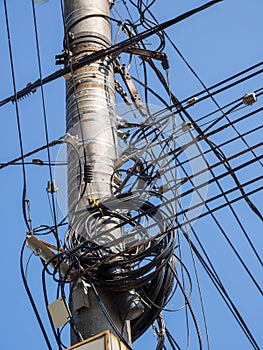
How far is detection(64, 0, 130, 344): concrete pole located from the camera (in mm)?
5070

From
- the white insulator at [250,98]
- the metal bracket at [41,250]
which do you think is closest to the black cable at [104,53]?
the white insulator at [250,98]

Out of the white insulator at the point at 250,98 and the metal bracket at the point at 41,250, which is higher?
the white insulator at the point at 250,98

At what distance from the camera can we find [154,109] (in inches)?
250

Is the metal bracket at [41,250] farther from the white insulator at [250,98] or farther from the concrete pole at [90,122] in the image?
the white insulator at [250,98]

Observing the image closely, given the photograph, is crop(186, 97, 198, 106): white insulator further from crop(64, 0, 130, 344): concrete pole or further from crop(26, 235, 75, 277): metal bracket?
crop(26, 235, 75, 277): metal bracket

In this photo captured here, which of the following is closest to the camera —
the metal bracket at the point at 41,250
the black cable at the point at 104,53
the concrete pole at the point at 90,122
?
the concrete pole at the point at 90,122

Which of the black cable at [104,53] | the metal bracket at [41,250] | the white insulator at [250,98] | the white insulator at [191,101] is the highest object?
the black cable at [104,53]

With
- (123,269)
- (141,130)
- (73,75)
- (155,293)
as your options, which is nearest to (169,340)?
(155,293)

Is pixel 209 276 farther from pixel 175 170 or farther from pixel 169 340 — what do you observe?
pixel 175 170

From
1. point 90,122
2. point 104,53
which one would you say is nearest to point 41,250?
point 90,122

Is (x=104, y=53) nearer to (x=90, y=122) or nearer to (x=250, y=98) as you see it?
(x=90, y=122)

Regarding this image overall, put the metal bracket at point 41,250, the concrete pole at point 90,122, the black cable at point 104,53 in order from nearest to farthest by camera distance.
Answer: the concrete pole at point 90,122
the metal bracket at point 41,250
the black cable at point 104,53

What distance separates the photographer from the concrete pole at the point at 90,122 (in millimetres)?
5070

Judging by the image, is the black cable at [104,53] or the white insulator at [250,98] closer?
the white insulator at [250,98]
